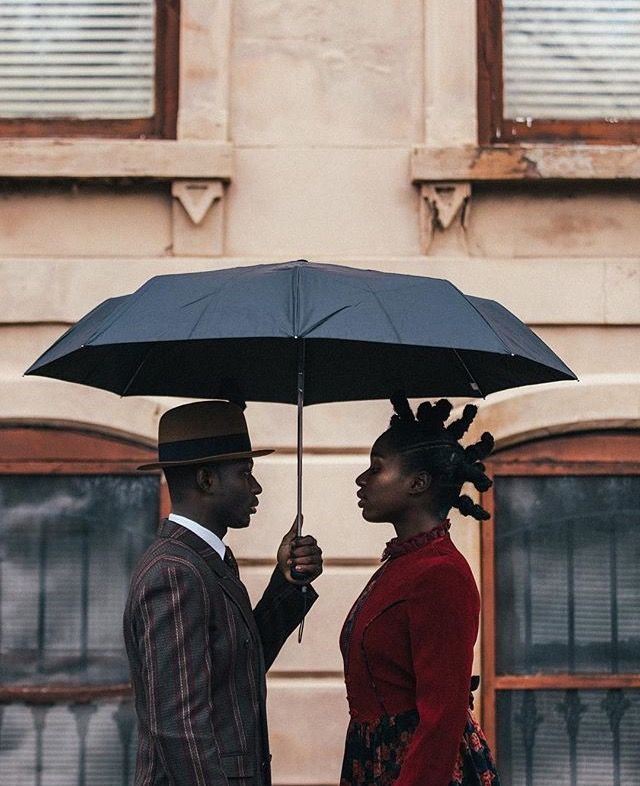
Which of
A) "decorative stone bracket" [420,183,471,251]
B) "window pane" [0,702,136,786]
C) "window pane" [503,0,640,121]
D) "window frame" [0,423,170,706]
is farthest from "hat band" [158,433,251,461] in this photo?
"window pane" [503,0,640,121]

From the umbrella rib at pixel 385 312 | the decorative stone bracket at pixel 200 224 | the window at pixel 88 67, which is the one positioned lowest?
the umbrella rib at pixel 385 312

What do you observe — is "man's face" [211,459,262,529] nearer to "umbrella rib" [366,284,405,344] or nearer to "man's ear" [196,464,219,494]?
"man's ear" [196,464,219,494]

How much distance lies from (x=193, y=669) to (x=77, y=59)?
385 cm

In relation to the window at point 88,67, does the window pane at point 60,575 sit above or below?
below

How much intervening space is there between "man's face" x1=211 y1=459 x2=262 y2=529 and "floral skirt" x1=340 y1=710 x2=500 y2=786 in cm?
68

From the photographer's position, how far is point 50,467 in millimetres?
6012

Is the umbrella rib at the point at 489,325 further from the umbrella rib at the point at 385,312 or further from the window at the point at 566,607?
the window at the point at 566,607

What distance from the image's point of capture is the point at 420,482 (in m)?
3.88

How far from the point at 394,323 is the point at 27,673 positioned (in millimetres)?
3414

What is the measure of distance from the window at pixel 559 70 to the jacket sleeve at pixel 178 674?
3.46 m

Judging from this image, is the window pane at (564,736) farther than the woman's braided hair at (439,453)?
Yes

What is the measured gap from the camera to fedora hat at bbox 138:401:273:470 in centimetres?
373

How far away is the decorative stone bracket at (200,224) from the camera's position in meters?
6.04

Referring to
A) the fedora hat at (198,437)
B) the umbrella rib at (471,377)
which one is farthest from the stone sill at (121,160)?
the fedora hat at (198,437)
